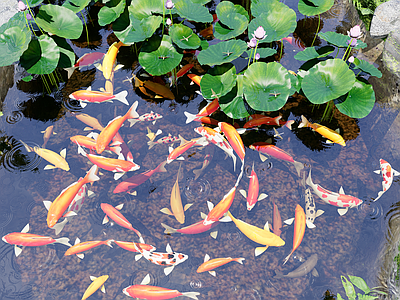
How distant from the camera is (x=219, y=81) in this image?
280cm

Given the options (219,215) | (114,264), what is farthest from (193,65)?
(114,264)

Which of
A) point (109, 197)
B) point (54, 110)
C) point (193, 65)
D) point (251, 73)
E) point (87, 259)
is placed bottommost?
point (87, 259)

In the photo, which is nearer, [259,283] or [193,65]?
[259,283]

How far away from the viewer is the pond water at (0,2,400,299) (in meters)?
2.26

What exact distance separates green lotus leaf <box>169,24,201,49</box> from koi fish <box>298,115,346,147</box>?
1.28 metres

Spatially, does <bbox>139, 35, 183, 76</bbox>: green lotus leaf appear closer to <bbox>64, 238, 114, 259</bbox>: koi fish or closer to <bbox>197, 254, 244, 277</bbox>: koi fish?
<bbox>64, 238, 114, 259</bbox>: koi fish

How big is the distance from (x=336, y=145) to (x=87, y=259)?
2.34 metres

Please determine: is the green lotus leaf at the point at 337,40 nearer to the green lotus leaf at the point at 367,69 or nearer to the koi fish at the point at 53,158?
the green lotus leaf at the point at 367,69

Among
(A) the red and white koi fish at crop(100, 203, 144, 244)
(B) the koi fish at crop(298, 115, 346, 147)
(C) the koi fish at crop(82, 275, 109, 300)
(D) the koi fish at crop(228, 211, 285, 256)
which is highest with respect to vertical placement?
(B) the koi fish at crop(298, 115, 346, 147)

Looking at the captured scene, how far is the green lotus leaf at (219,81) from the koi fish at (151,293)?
1616 millimetres

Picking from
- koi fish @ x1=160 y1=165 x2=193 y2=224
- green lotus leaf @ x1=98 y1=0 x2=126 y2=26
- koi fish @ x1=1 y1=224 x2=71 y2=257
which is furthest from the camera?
green lotus leaf @ x1=98 y1=0 x2=126 y2=26

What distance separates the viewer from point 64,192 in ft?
8.23

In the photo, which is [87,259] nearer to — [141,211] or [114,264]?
[114,264]

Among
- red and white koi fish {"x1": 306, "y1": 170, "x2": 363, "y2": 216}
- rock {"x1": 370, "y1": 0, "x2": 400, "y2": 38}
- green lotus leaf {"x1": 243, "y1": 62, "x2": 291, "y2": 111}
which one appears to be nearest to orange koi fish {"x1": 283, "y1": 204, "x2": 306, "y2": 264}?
red and white koi fish {"x1": 306, "y1": 170, "x2": 363, "y2": 216}
